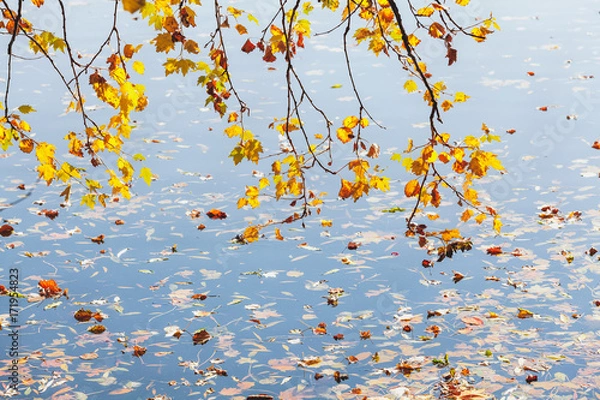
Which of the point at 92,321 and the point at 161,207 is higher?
the point at 161,207

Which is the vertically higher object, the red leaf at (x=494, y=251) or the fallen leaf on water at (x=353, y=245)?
the fallen leaf on water at (x=353, y=245)

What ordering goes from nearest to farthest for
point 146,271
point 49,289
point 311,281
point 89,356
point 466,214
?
point 466,214, point 89,356, point 49,289, point 311,281, point 146,271

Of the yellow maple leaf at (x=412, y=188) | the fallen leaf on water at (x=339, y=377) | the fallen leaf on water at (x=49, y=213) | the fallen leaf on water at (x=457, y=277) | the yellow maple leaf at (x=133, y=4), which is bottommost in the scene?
the fallen leaf on water at (x=339, y=377)

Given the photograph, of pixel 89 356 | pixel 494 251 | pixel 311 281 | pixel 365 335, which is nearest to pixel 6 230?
pixel 89 356

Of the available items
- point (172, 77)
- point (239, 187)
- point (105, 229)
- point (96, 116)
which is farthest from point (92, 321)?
point (172, 77)

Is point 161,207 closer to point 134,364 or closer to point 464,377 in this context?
point 134,364

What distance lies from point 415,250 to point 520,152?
242cm

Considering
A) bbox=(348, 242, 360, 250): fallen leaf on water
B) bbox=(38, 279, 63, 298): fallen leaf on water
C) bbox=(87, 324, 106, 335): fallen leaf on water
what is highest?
bbox=(348, 242, 360, 250): fallen leaf on water

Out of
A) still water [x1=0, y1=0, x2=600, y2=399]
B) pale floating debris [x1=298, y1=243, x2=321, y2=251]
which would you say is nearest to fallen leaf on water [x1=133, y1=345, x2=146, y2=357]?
still water [x1=0, y1=0, x2=600, y2=399]

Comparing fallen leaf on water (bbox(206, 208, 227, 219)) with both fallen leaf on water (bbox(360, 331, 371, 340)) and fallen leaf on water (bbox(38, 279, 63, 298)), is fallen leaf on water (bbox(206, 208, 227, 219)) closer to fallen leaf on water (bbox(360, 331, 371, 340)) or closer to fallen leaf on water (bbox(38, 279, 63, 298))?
fallen leaf on water (bbox(38, 279, 63, 298))

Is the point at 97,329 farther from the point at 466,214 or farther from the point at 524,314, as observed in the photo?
the point at 524,314

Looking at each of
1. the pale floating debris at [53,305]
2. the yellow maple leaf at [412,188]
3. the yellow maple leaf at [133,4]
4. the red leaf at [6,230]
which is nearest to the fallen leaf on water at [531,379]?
the yellow maple leaf at [412,188]

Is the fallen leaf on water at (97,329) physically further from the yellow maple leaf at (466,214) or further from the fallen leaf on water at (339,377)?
the yellow maple leaf at (466,214)

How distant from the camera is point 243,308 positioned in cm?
533
